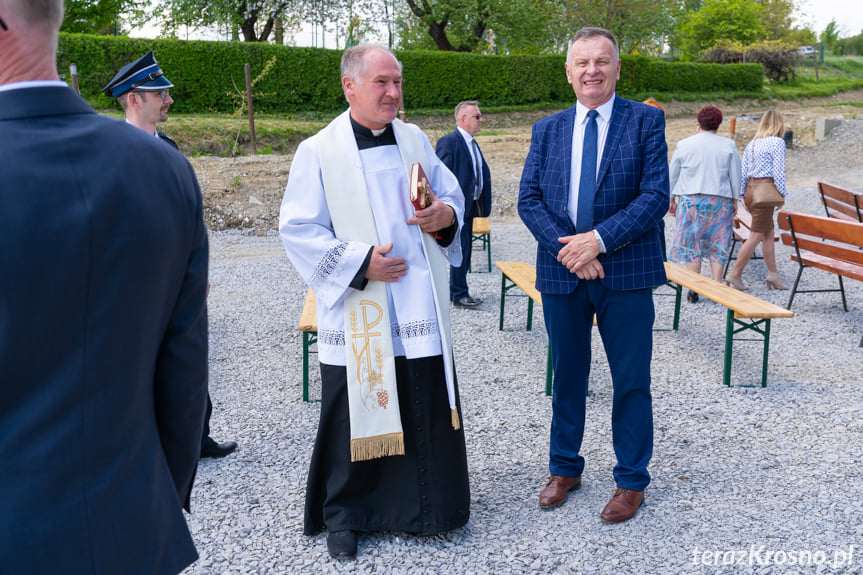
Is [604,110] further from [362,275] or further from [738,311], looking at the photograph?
[738,311]

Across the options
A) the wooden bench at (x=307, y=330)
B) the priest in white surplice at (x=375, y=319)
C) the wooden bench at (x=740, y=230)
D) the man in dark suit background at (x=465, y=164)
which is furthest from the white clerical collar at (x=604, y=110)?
the wooden bench at (x=740, y=230)

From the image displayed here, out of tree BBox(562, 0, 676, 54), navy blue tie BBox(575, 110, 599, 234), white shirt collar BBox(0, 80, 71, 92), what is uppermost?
tree BBox(562, 0, 676, 54)

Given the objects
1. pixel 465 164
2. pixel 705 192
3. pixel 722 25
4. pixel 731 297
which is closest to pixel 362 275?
pixel 731 297

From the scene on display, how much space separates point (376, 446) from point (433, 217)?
1.04m

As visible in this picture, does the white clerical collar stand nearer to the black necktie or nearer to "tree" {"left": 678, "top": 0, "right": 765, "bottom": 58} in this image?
the black necktie

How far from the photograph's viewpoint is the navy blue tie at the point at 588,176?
3408 millimetres

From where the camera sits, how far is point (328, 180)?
3.18 metres

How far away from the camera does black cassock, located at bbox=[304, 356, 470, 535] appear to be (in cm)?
327

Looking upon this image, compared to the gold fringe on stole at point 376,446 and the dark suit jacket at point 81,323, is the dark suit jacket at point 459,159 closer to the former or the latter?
the gold fringe on stole at point 376,446

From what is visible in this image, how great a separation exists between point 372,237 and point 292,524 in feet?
4.89

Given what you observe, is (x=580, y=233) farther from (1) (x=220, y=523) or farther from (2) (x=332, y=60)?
(2) (x=332, y=60)

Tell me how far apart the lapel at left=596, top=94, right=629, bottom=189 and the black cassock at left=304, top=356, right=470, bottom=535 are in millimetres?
1178

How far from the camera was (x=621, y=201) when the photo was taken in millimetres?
3379

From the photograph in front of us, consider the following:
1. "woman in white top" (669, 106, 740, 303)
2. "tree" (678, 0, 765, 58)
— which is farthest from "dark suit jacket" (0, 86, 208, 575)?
"tree" (678, 0, 765, 58)
